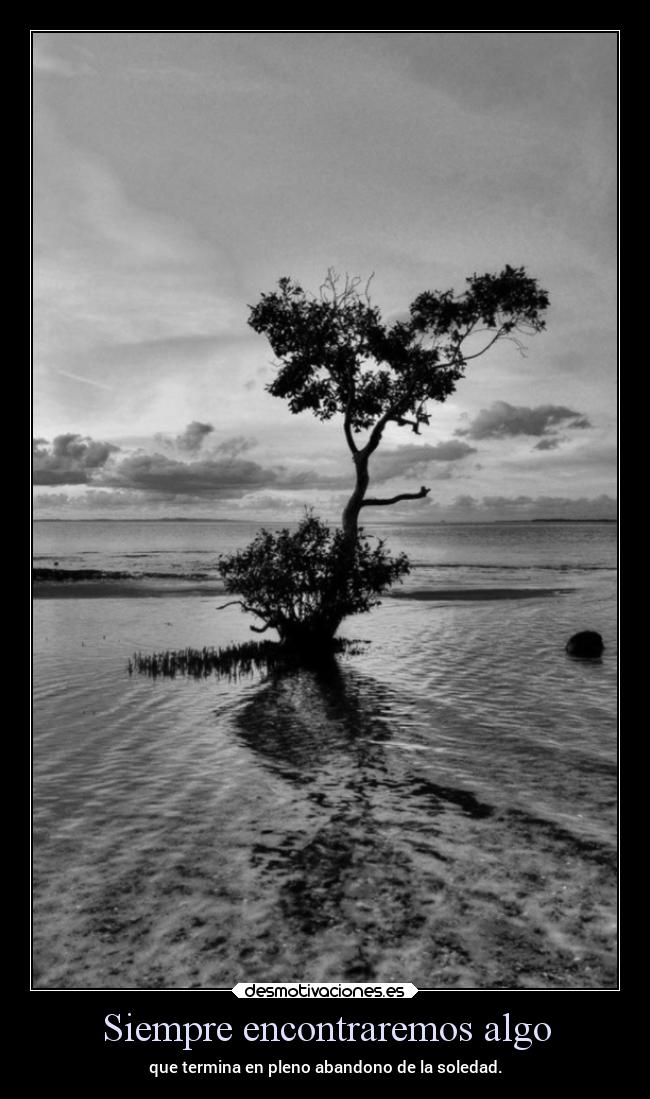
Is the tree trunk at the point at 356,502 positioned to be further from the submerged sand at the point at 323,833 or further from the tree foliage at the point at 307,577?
the submerged sand at the point at 323,833

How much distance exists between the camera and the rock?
888 inches

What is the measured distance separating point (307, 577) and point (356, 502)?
3262mm

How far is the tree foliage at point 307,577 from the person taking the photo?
71.8 feet

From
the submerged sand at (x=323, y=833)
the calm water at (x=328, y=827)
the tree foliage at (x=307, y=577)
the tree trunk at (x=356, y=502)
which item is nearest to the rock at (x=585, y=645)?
the calm water at (x=328, y=827)

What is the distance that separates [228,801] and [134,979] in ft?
13.4

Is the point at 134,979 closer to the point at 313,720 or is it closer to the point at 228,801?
the point at 228,801

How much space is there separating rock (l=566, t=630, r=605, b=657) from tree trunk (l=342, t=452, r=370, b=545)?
26.7ft

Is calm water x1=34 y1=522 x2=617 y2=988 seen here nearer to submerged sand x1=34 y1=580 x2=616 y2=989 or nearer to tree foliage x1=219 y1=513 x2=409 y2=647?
submerged sand x1=34 y1=580 x2=616 y2=989

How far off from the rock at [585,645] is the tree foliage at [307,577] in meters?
6.23

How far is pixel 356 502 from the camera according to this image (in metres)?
23.4

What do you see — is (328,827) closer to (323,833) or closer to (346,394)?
(323,833)

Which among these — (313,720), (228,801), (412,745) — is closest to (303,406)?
(313,720)

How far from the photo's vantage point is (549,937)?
6.57 m

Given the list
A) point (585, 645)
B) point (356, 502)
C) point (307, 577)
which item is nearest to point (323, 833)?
point (307, 577)
